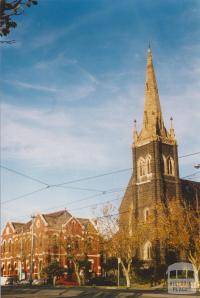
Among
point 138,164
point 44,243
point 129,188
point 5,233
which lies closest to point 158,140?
point 138,164

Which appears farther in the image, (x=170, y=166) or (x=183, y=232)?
(x=170, y=166)

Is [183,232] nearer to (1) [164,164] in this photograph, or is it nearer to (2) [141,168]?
(1) [164,164]

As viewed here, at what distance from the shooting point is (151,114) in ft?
241

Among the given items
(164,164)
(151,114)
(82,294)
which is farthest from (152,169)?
(82,294)

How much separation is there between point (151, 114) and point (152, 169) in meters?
10.9

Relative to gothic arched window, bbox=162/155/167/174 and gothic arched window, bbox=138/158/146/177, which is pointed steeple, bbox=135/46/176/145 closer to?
gothic arched window, bbox=138/158/146/177

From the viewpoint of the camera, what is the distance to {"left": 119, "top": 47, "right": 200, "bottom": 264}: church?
66500 mm

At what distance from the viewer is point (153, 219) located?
53344mm

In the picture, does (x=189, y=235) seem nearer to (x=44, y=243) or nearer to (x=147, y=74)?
(x=44, y=243)

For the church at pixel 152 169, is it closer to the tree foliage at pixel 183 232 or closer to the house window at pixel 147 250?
the house window at pixel 147 250

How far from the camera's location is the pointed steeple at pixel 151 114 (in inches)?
2803

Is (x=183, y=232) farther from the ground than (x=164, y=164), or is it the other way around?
(x=164, y=164)

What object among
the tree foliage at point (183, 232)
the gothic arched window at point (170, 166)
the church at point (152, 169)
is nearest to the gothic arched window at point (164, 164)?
the church at point (152, 169)

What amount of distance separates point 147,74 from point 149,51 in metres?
4.72
